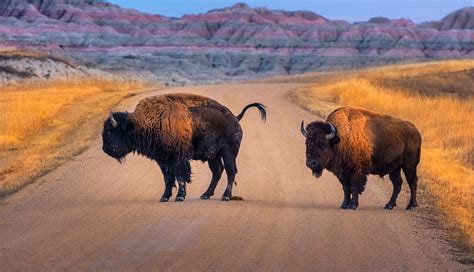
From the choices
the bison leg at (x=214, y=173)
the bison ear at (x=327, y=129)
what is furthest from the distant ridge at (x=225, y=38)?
the bison ear at (x=327, y=129)

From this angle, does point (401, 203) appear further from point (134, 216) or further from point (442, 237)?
point (134, 216)

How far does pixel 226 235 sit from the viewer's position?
10414 millimetres

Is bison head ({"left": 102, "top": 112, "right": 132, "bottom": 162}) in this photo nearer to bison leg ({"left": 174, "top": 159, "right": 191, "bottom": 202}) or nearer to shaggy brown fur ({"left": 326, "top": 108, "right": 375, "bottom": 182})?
bison leg ({"left": 174, "top": 159, "right": 191, "bottom": 202})

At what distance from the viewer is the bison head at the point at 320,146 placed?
41.2ft

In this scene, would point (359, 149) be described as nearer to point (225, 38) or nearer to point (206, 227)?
point (206, 227)

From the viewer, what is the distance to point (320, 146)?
41.4 ft

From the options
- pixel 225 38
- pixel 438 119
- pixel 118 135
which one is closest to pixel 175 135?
pixel 118 135

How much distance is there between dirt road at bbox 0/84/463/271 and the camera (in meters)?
9.04

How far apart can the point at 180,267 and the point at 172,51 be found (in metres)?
124

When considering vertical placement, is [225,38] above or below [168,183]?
below

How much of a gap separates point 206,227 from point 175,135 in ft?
7.99

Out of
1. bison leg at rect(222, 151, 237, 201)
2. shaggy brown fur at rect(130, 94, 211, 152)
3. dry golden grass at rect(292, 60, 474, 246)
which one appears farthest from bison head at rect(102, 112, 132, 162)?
dry golden grass at rect(292, 60, 474, 246)

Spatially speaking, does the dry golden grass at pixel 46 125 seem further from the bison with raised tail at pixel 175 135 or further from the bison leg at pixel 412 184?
the bison leg at pixel 412 184

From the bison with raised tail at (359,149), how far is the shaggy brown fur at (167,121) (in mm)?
1883
